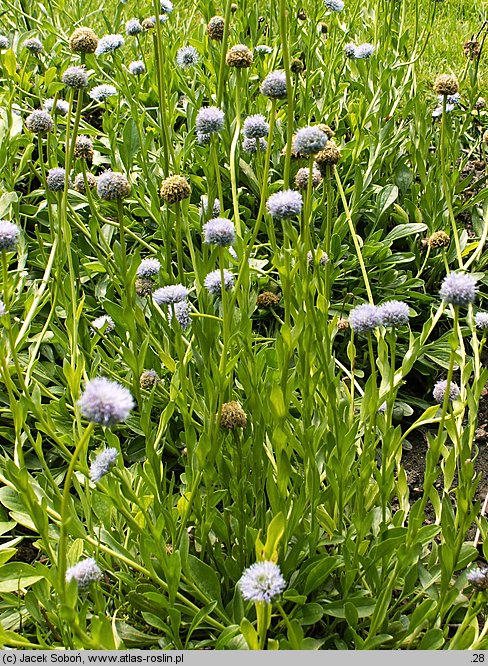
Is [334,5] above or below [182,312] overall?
above

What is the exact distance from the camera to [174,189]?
161 centimetres

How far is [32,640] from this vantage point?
1642 mm

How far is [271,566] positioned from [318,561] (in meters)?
0.47

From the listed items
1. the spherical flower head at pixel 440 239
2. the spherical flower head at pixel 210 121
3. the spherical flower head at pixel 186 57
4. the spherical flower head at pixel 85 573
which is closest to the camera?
the spherical flower head at pixel 85 573

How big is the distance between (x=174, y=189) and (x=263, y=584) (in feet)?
2.74

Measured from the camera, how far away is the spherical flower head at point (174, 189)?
5.24ft

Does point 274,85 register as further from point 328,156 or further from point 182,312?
point 182,312

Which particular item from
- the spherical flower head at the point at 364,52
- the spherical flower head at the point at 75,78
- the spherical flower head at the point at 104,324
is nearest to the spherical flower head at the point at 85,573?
the spherical flower head at the point at 104,324

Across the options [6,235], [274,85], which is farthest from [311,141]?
[6,235]

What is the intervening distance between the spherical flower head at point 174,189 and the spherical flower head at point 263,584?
0.80 m

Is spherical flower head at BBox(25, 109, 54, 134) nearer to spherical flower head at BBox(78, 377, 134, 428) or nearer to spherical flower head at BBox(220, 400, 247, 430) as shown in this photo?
spherical flower head at BBox(220, 400, 247, 430)

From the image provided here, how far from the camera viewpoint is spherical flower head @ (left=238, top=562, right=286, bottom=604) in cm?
114

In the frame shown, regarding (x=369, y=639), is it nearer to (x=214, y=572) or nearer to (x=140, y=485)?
(x=214, y=572)

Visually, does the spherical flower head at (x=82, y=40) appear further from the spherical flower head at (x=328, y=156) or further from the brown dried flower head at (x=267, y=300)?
the brown dried flower head at (x=267, y=300)
